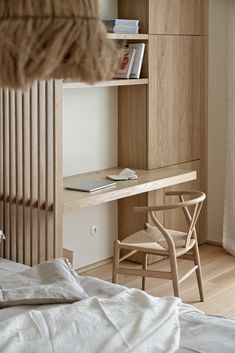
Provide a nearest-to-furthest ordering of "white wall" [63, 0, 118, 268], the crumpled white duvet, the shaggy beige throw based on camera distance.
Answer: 1. the shaggy beige throw
2. the crumpled white duvet
3. "white wall" [63, 0, 118, 268]

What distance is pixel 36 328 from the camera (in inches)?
86.4

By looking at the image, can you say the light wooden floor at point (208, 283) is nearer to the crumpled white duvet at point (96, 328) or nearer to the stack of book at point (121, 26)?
the stack of book at point (121, 26)

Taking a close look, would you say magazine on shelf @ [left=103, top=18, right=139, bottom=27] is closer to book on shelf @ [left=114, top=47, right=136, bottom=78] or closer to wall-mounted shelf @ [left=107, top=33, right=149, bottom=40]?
wall-mounted shelf @ [left=107, top=33, right=149, bottom=40]

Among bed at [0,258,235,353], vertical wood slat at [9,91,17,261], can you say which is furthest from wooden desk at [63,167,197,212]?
bed at [0,258,235,353]

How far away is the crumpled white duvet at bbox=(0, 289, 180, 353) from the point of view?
211 centimetres

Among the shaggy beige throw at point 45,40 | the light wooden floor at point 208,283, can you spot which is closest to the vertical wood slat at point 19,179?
the light wooden floor at point 208,283

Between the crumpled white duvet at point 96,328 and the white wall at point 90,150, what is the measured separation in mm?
2436

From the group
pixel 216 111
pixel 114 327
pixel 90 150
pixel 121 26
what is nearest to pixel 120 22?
pixel 121 26

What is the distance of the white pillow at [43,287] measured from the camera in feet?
8.42

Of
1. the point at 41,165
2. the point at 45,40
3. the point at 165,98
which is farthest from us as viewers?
the point at 165,98

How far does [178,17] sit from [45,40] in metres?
4.44

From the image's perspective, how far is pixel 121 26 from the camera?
4.69 metres

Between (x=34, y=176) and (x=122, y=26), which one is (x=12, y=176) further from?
(x=122, y=26)

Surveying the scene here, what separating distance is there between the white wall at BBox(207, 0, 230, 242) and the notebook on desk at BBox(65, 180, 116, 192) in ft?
4.68
